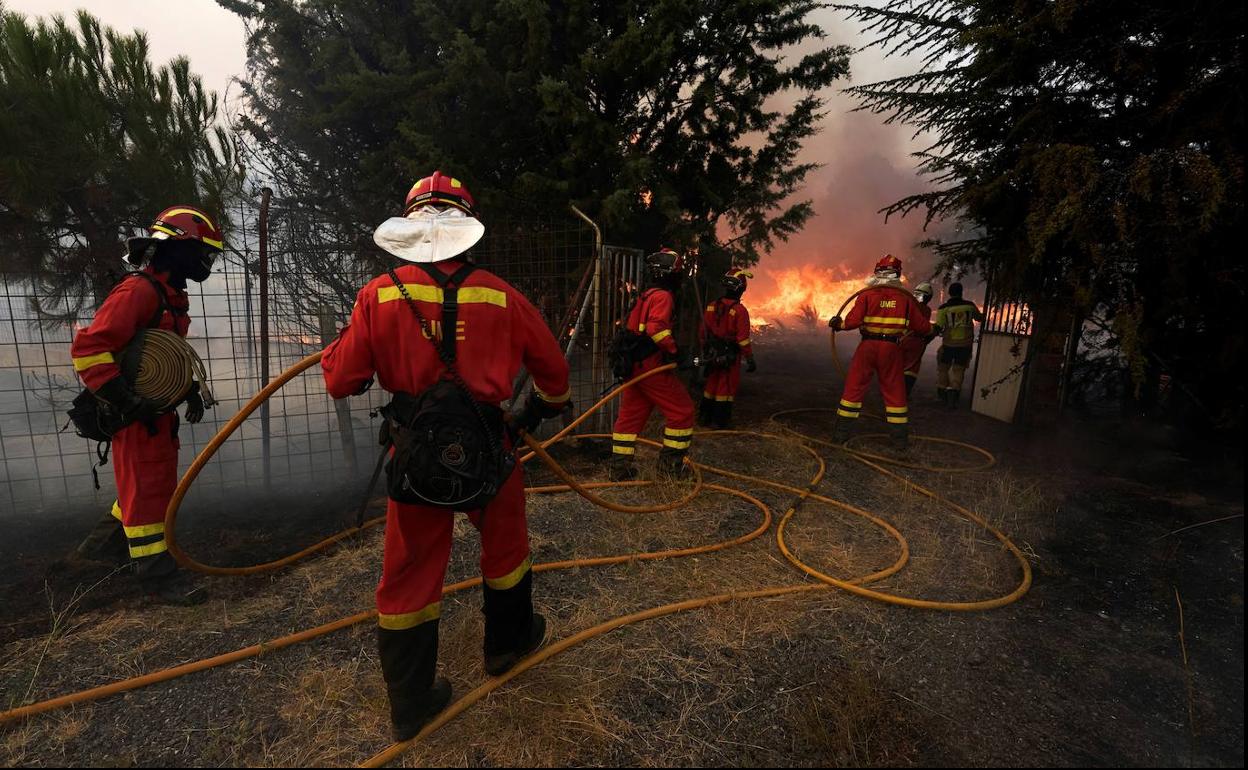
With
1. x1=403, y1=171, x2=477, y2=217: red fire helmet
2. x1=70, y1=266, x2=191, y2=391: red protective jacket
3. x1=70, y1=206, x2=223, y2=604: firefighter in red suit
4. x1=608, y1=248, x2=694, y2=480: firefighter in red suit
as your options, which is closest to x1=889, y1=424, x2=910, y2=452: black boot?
x1=608, y1=248, x2=694, y2=480: firefighter in red suit

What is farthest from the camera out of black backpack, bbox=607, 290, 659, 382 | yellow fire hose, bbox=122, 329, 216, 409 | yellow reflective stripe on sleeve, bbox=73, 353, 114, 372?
black backpack, bbox=607, 290, 659, 382

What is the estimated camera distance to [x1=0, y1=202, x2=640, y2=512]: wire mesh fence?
16.5 ft

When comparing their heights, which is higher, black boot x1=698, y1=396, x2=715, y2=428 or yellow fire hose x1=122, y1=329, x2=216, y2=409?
yellow fire hose x1=122, y1=329, x2=216, y2=409

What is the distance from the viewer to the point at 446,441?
2.10 meters

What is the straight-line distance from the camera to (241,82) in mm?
6621

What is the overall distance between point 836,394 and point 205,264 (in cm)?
899

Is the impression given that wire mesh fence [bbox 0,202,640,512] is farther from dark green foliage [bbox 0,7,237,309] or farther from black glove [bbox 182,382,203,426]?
black glove [bbox 182,382,203,426]

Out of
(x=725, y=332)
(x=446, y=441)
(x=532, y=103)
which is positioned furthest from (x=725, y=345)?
(x=446, y=441)

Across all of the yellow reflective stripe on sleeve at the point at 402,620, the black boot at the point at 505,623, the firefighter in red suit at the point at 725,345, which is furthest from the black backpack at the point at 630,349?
the yellow reflective stripe on sleeve at the point at 402,620

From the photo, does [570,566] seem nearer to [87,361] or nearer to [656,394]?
[656,394]

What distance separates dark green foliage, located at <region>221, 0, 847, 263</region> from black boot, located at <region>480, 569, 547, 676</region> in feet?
13.8

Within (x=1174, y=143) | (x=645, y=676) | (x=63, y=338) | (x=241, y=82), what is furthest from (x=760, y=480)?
(x=241, y=82)

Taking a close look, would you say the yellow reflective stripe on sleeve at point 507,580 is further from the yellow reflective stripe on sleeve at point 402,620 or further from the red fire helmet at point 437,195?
the red fire helmet at point 437,195

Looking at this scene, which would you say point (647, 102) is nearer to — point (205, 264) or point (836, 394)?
point (205, 264)
